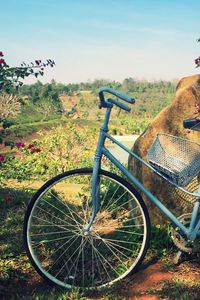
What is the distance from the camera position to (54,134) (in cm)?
1652

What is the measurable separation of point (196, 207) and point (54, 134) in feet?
44.3

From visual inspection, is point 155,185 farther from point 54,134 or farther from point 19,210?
point 54,134

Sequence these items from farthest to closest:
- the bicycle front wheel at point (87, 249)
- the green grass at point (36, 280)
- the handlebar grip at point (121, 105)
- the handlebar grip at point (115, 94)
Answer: the bicycle front wheel at point (87, 249) → the green grass at point (36, 280) → the handlebar grip at point (121, 105) → the handlebar grip at point (115, 94)

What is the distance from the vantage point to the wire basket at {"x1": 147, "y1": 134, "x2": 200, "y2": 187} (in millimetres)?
3223

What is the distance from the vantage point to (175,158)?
3.30 metres

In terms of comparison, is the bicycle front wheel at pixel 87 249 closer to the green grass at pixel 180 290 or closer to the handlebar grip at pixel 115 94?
the green grass at pixel 180 290

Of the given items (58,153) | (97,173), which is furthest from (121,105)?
(58,153)

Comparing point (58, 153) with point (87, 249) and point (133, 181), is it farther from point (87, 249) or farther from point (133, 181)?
point (133, 181)

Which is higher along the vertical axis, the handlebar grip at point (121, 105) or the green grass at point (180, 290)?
the handlebar grip at point (121, 105)

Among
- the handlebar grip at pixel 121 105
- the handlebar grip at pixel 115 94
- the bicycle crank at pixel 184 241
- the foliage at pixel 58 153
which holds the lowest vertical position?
the foliage at pixel 58 153

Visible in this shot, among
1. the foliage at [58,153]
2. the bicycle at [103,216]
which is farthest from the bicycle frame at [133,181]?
the foliage at [58,153]

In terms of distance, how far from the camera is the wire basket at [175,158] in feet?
10.6

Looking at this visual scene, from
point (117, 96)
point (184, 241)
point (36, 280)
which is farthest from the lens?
point (36, 280)

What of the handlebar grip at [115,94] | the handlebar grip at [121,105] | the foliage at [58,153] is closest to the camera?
the handlebar grip at [115,94]
